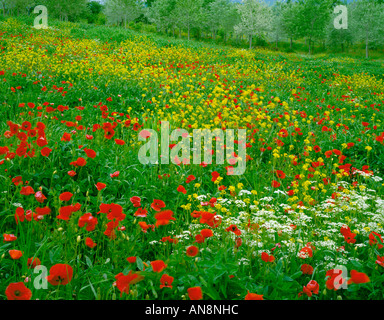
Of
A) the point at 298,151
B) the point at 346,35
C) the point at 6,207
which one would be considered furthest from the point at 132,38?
the point at 346,35

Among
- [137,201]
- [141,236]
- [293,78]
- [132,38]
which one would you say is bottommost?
[141,236]

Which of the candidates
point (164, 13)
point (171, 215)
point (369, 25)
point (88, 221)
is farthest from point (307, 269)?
point (369, 25)

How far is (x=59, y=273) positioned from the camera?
133 cm

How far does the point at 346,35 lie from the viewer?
145 feet

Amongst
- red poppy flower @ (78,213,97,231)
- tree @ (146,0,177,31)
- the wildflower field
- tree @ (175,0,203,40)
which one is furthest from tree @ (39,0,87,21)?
red poppy flower @ (78,213,97,231)

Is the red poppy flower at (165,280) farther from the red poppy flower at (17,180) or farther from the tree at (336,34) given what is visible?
the tree at (336,34)

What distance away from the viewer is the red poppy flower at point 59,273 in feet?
4.35

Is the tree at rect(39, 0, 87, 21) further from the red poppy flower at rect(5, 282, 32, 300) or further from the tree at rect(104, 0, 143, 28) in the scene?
the red poppy flower at rect(5, 282, 32, 300)

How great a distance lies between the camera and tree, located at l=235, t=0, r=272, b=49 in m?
35.2

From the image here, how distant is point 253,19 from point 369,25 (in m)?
16.4

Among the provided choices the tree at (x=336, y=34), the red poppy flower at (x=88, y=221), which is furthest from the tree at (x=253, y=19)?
the red poppy flower at (x=88, y=221)

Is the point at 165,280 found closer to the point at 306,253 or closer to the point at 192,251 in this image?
the point at 192,251

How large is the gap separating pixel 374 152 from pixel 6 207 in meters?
4.92
